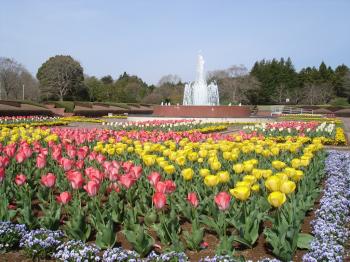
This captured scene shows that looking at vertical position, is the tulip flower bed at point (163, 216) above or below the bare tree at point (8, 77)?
below

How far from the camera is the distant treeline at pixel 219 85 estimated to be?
207 feet

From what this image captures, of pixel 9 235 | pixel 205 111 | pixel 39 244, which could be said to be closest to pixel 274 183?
pixel 39 244

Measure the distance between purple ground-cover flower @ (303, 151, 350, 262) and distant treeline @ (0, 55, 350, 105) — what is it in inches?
2136

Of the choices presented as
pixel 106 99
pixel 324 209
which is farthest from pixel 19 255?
pixel 106 99

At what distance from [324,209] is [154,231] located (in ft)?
6.43

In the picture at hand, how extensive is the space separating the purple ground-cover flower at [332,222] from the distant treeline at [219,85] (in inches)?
2136

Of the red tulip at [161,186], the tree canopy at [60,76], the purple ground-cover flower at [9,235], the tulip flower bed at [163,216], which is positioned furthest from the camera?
the tree canopy at [60,76]

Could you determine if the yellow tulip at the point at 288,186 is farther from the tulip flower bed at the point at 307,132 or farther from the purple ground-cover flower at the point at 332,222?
the tulip flower bed at the point at 307,132

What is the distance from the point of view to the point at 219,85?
7550 centimetres

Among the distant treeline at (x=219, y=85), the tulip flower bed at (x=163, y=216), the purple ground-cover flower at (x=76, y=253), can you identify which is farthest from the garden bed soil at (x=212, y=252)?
the distant treeline at (x=219, y=85)

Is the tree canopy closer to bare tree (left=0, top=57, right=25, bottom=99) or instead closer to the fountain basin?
bare tree (left=0, top=57, right=25, bottom=99)

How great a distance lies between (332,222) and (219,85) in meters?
71.9

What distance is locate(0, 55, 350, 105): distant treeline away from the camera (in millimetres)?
63125

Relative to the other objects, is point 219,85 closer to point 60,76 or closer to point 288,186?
point 60,76
